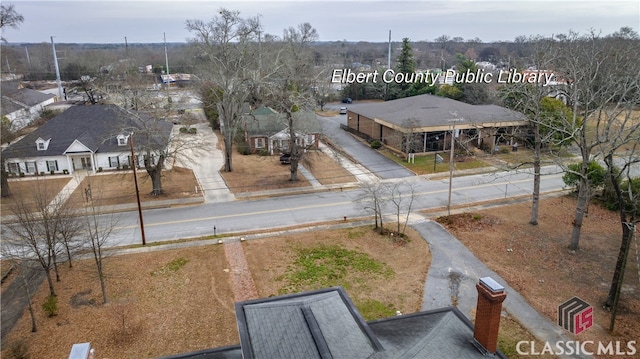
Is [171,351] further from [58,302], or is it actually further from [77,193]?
[77,193]

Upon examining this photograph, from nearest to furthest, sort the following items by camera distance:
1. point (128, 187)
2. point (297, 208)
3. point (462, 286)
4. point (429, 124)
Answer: point (462, 286)
point (297, 208)
point (128, 187)
point (429, 124)

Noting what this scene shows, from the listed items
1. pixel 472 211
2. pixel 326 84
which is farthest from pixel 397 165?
pixel 326 84

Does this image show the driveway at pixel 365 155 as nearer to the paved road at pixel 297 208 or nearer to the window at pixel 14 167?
the paved road at pixel 297 208

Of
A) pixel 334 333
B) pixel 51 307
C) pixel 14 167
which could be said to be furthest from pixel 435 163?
pixel 14 167

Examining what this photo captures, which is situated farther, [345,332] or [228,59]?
[228,59]

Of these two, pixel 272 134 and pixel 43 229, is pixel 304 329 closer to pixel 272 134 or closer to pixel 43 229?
pixel 43 229

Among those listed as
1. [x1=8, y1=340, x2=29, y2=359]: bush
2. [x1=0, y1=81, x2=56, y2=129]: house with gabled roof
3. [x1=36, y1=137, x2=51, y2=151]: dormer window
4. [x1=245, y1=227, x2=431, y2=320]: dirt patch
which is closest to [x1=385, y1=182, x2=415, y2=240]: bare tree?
[x1=245, y1=227, x2=431, y2=320]: dirt patch
